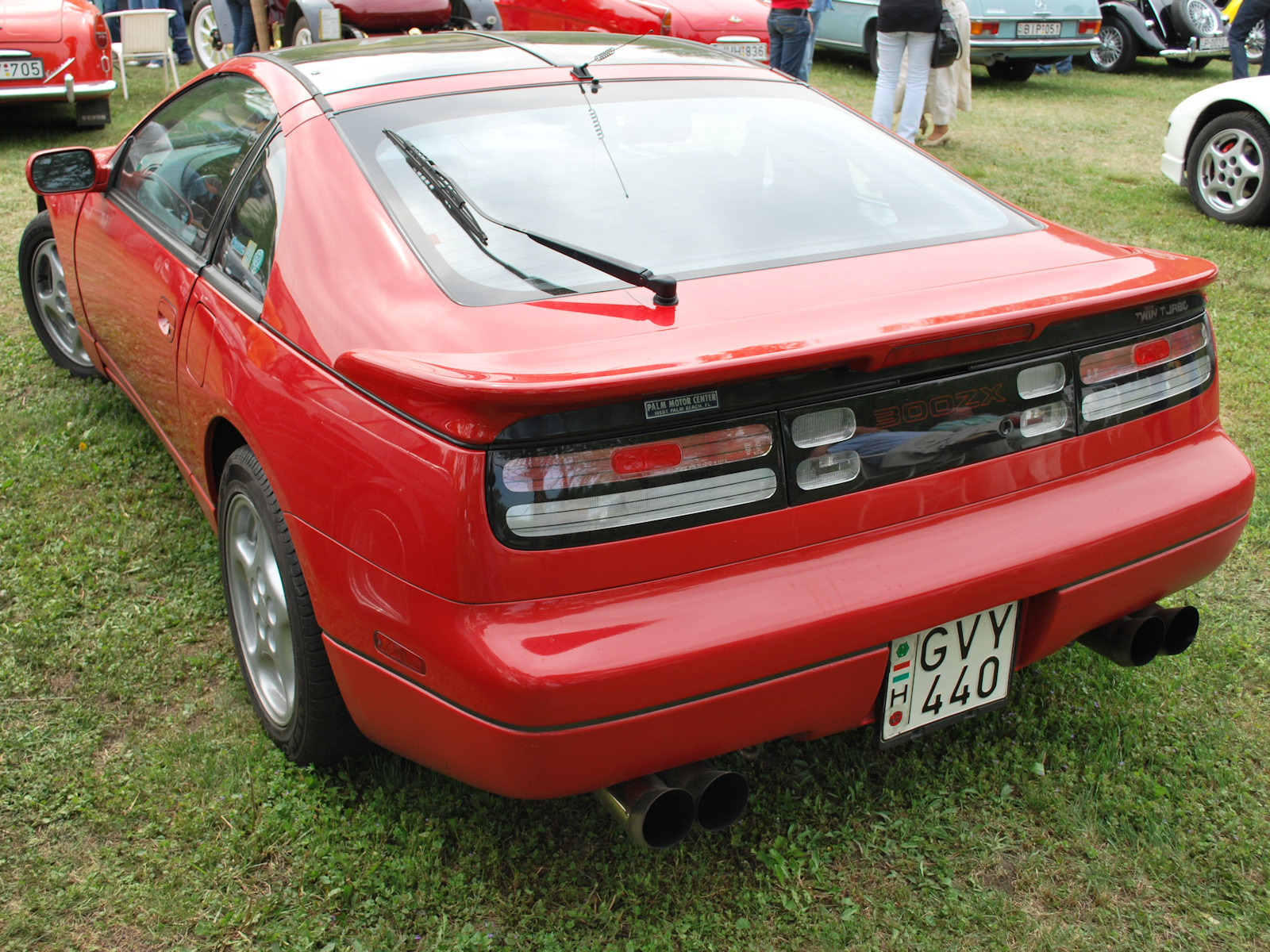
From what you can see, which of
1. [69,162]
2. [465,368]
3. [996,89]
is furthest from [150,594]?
[996,89]

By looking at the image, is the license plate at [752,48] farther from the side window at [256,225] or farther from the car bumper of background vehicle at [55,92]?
the side window at [256,225]

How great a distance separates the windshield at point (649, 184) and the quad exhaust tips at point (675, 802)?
88 cm

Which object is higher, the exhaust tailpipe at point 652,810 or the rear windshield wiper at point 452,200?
the rear windshield wiper at point 452,200

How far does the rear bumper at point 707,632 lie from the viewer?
168 centimetres

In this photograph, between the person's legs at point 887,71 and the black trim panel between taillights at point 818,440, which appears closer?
the black trim panel between taillights at point 818,440

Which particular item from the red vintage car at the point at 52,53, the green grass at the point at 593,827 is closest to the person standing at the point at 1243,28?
the green grass at the point at 593,827

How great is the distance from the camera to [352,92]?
243 cm

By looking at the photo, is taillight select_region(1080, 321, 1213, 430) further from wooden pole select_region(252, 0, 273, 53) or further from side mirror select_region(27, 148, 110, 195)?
wooden pole select_region(252, 0, 273, 53)

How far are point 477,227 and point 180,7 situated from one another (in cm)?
1254

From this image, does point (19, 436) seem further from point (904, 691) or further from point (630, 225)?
point (904, 691)

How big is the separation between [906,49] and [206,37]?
24.7ft

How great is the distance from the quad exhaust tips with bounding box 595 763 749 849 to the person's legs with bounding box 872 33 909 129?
651 cm

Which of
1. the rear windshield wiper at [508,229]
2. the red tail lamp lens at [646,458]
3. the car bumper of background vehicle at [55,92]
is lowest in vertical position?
the red tail lamp lens at [646,458]

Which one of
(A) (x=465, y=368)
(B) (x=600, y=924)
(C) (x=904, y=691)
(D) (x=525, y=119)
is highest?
(D) (x=525, y=119)
